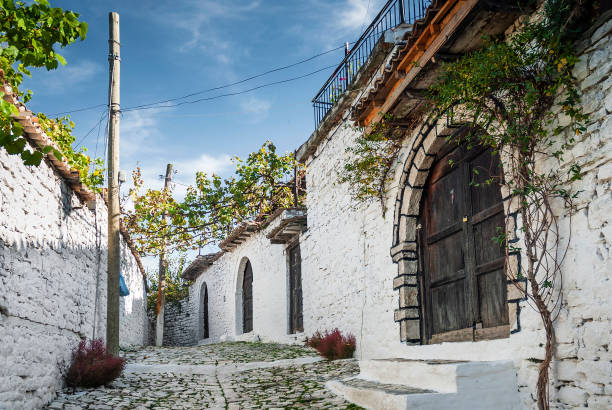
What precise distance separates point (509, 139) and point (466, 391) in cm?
208

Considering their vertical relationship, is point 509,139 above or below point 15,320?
above

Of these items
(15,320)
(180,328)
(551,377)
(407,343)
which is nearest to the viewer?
(551,377)

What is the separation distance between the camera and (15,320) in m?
5.11

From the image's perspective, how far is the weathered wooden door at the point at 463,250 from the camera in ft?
17.9

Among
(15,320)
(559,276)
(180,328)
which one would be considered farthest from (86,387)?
(180,328)

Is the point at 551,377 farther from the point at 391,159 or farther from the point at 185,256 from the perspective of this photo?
the point at 185,256

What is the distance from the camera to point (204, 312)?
2108cm

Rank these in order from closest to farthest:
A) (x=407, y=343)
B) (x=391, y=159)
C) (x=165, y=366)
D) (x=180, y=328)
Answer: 1. (x=407, y=343)
2. (x=391, y=159)
3. (x=165, y=366)
4. (x=180, y=328)

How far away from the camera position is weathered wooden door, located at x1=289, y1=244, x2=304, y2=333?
12.3 meters

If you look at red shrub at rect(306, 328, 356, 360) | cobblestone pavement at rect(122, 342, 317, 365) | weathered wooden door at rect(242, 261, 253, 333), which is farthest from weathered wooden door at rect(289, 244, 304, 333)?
weathered wooden door at rect(242, 261, 253, 333)

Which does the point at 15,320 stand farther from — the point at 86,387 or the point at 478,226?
the point at 478,226

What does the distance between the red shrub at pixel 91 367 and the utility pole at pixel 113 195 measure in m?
0.91

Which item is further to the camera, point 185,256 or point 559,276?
point 185,256

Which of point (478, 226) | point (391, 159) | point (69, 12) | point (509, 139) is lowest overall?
point (478, 226)
